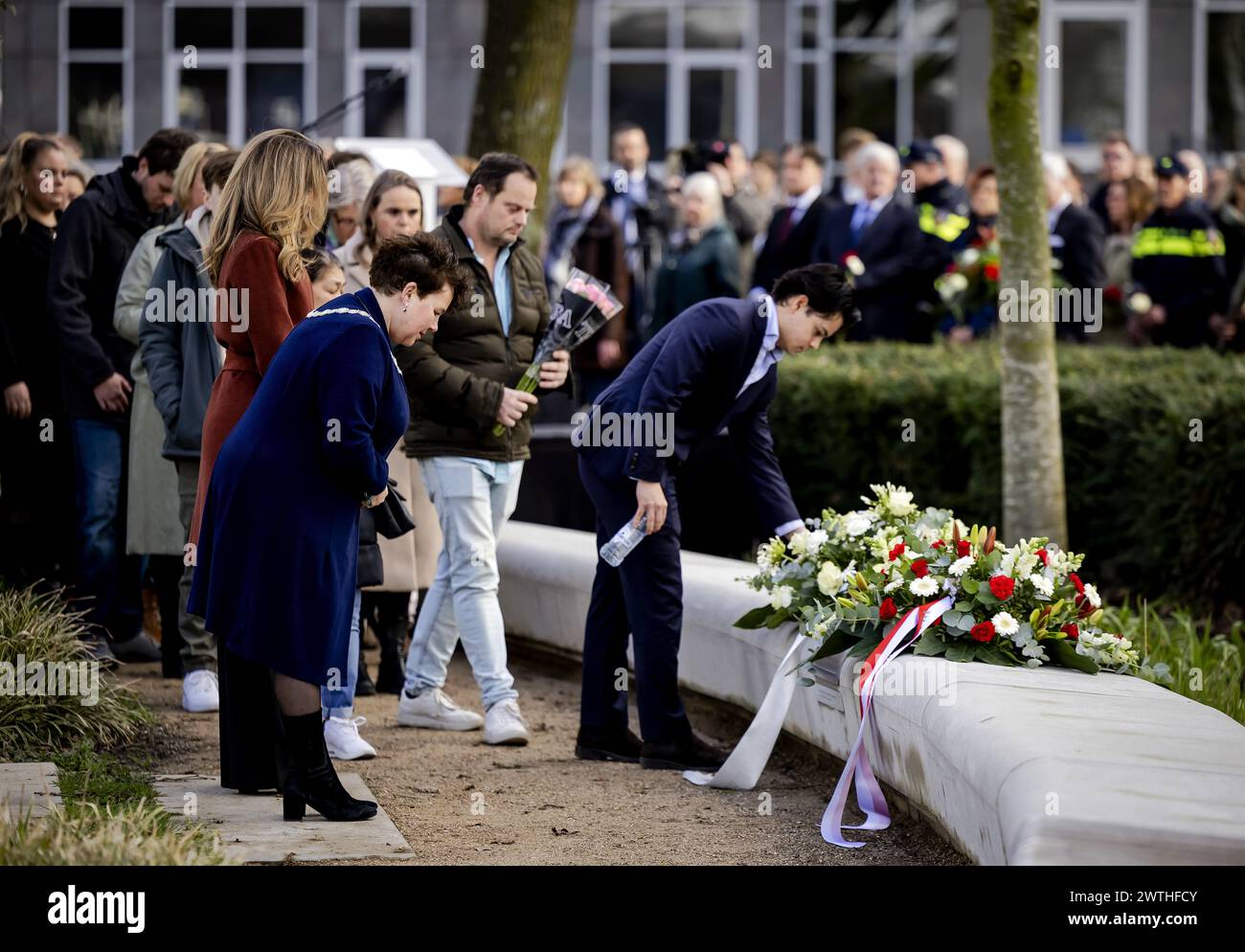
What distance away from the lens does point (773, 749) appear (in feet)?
23.2

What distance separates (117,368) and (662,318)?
4.84m

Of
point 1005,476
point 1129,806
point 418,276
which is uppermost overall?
point 418,276

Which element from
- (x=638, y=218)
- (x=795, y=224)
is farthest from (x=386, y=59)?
(x=795, y=224)

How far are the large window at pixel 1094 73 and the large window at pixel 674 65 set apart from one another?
419 cm

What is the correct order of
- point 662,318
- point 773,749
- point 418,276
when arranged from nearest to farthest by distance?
point 418,276, point 773,749, point 662,318

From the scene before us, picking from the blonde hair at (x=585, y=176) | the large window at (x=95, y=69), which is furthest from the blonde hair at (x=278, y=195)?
the large window at (x=95, y=69)

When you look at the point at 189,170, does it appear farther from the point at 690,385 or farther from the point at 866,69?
the point at 866,69

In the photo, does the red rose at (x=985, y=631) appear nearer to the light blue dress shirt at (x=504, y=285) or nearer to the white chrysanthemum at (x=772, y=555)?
the white chrysanthemum at (x=772, y=555)

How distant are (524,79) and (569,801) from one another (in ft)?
19.8

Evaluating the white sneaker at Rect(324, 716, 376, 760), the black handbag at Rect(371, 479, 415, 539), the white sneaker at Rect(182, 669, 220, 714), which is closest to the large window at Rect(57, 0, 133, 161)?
the white sneaker at Rect(182, 669, 220, 714)

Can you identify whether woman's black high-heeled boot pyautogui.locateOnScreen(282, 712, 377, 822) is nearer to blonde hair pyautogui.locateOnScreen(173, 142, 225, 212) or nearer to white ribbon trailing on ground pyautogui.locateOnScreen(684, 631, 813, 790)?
white ribbon trailing on ground pyautogui.locateOnScreen(684, 631, 813, 790)

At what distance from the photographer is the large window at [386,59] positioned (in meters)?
25.5
